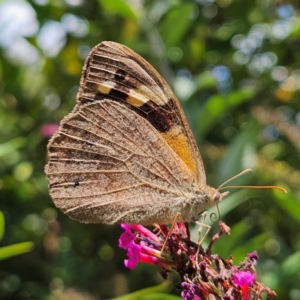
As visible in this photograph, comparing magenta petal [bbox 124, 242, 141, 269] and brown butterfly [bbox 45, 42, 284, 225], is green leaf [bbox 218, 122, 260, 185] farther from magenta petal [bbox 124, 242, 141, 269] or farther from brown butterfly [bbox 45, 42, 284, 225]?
magenta petal [bbox 124, 242, 141, 269]

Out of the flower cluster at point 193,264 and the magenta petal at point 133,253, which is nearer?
the flower cluster at point 193,264

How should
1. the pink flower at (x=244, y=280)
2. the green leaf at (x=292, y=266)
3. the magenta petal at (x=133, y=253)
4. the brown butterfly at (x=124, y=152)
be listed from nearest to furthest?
the pink flower at (x=244, y=280) < the magenta petal at (x=133, y=253) < the brown butterfly at (x=124, y=152) < the green leaf at (x=292, y=266)

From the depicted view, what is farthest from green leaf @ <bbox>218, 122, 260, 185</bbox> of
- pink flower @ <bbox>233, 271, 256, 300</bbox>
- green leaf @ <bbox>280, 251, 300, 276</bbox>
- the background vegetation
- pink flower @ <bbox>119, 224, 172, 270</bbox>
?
pink flower @ <bbox>233, 271, 256, 300</bbox>

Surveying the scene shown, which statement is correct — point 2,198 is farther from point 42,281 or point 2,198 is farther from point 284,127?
point 284,127

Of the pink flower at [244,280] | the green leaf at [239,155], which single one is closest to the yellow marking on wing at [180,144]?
the pink flower at [244,280]

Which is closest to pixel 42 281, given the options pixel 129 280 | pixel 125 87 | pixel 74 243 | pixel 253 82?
pixel 74 243

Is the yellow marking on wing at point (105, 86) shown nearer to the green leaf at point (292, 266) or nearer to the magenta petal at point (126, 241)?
the magenta petal at point (126, 241)

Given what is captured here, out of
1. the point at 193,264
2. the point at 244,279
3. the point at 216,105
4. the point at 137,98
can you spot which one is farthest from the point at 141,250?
the point at 216,105
